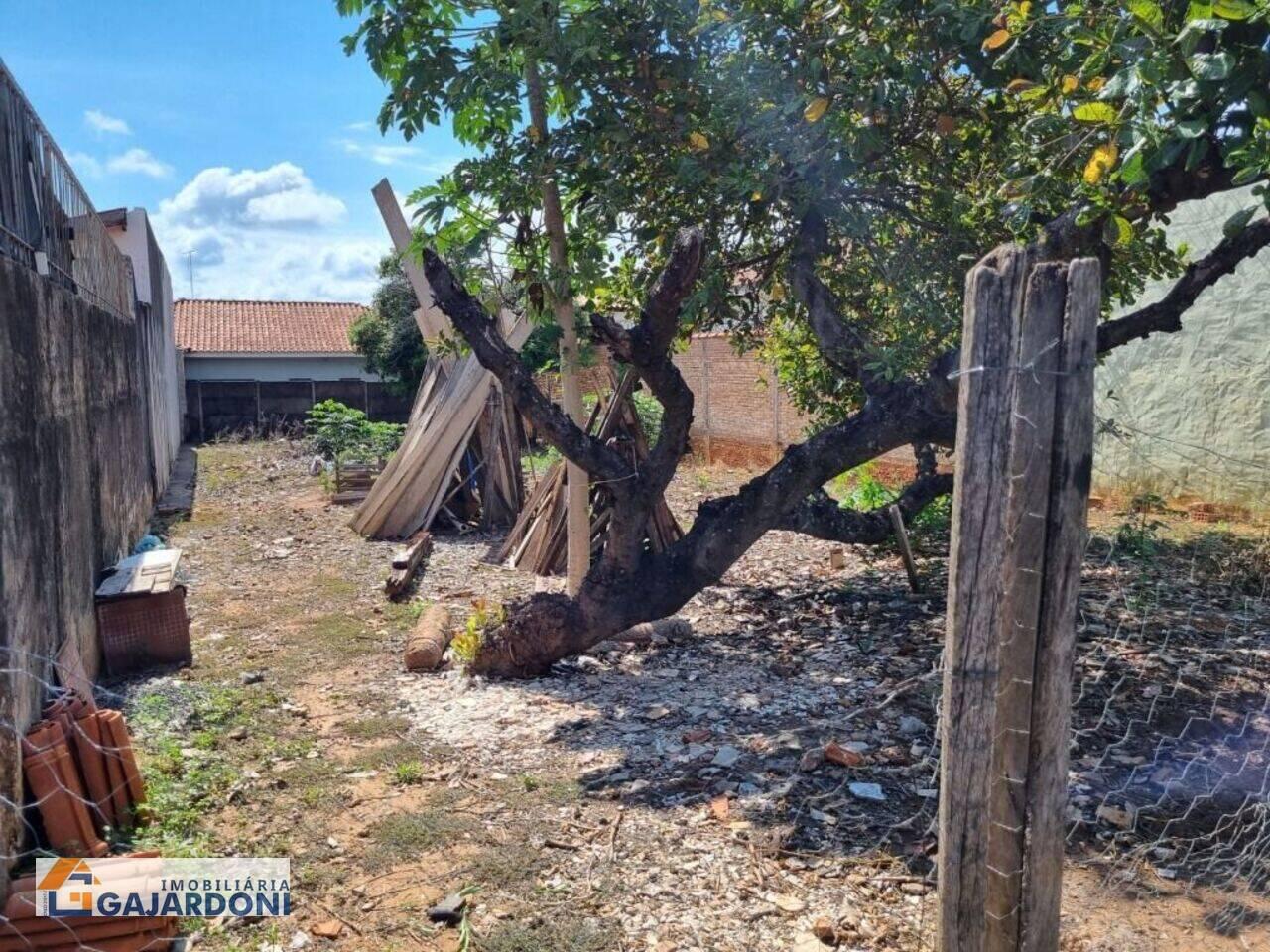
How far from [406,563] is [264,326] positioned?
22.7 meters

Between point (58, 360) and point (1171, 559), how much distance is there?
318 inches

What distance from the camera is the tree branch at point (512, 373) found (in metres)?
5.13

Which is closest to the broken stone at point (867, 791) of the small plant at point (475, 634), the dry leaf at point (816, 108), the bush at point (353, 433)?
the small plant at point (475, 634)

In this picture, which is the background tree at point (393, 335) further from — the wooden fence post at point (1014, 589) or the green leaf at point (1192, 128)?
the wooden fence post at point (1014, 589)

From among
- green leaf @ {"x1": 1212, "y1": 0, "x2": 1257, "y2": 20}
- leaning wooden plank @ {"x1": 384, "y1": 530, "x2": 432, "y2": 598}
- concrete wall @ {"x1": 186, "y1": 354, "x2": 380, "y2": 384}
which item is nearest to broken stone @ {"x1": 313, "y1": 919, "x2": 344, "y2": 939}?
green leaf @ {"x1": 1212, "y1": 0, "x2": 1257, "y2": 20}

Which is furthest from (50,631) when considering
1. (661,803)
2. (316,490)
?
(316,490)

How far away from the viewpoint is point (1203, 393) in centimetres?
911

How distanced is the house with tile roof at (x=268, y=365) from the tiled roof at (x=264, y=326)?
27 millimetres

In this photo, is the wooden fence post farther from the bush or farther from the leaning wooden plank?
the bush

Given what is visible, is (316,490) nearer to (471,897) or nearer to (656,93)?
(656,93)

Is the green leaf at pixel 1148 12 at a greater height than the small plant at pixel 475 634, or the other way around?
the green leaf at pixel 1148 12

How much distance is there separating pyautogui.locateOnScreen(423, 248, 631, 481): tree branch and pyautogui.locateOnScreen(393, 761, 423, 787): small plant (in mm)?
1881

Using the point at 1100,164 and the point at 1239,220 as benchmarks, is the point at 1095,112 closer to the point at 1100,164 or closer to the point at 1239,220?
the point at 1100,164

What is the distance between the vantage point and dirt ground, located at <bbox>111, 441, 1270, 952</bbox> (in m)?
3.10
